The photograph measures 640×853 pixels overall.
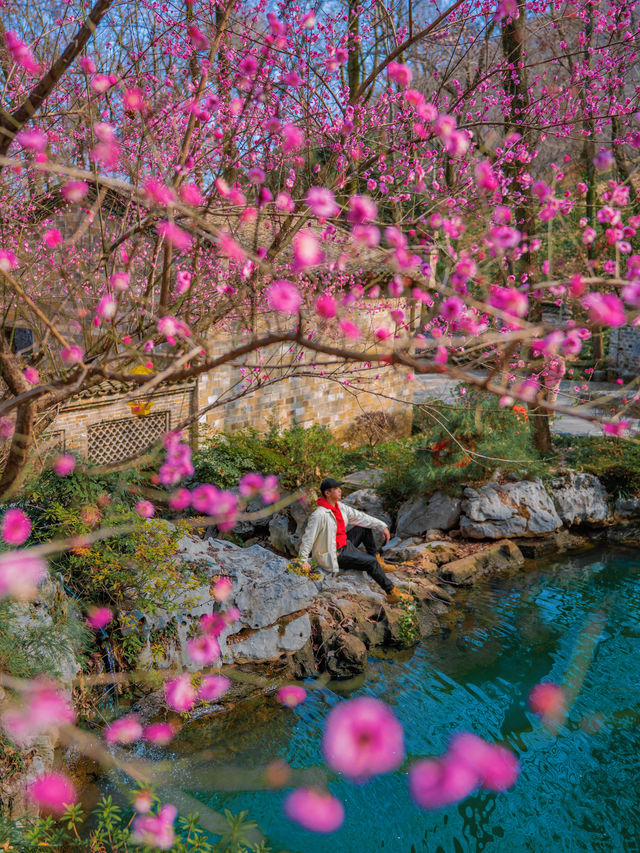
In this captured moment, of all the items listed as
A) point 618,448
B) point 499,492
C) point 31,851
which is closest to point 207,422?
point 499,492

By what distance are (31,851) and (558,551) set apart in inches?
293

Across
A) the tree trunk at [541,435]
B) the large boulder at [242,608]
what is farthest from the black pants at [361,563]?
the tree trunk at [541,435]

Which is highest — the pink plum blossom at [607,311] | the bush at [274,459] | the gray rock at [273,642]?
the pink plum blossom at [607,311]

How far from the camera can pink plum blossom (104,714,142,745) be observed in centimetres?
481

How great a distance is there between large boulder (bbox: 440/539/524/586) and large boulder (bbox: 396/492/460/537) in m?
0.69

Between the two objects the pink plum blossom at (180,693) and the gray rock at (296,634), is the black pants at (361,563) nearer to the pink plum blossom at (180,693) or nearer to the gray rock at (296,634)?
the gray rock at (296,634)

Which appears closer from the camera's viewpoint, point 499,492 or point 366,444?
point 499,492

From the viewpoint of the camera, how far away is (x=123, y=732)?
4.85 meters

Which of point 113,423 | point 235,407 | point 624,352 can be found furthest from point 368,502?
point 624,352

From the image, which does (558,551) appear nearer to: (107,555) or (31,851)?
(107,555)

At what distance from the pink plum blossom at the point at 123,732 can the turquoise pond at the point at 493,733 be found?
1.03 ft

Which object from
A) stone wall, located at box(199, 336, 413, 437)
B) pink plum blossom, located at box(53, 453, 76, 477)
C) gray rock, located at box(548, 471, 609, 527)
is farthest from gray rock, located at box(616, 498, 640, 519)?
pink plum blossom, located at box(53, 453, 76, 477)

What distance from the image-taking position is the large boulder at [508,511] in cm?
880

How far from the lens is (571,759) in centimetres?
474
